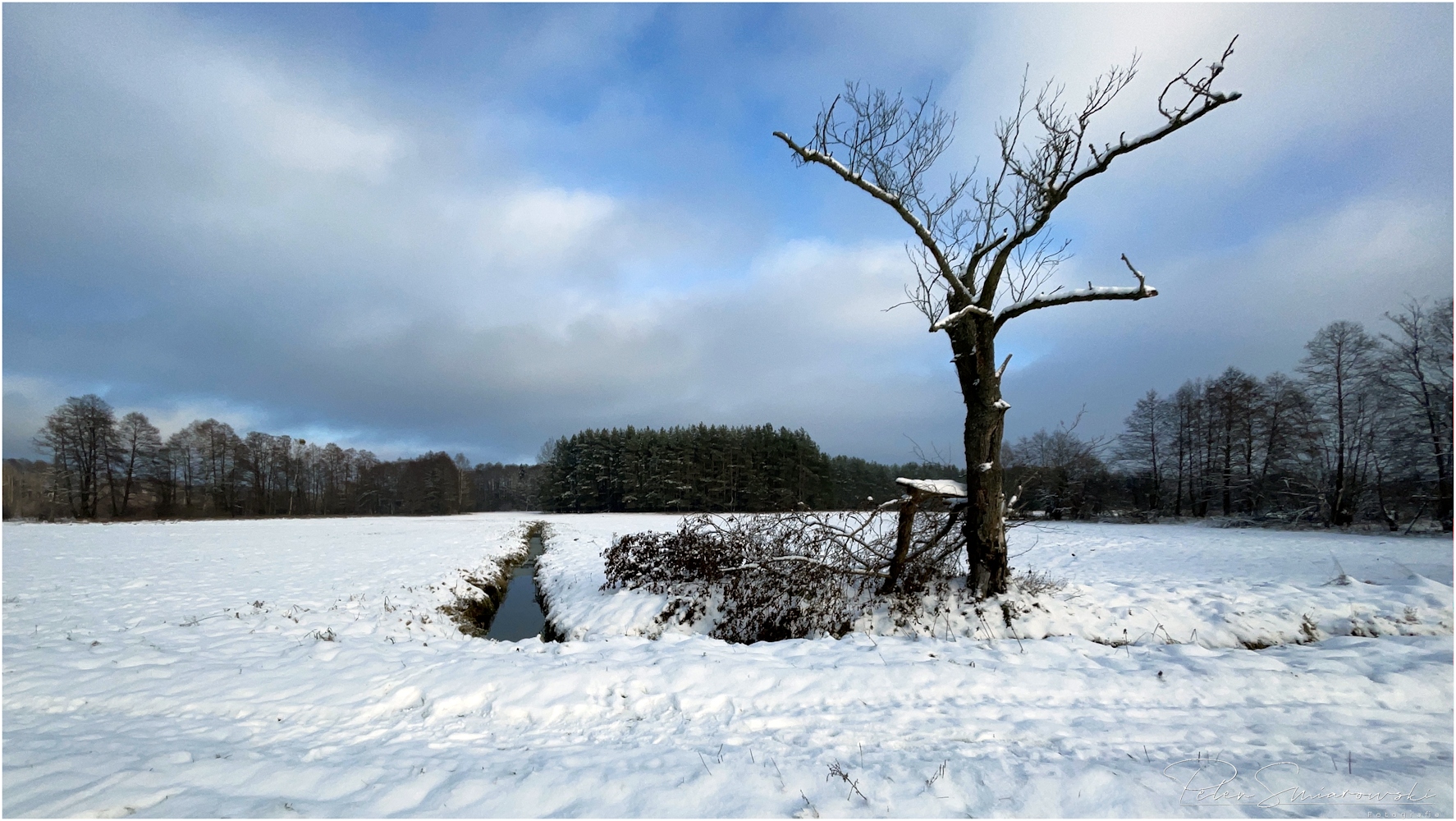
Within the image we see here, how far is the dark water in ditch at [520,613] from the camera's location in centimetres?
1106

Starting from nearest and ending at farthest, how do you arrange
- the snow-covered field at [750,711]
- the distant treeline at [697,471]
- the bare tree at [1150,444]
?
1. the snow-covered field at [750,711]
2. the bare tree at [1150,444]
3. the distant treeline at [697,471]

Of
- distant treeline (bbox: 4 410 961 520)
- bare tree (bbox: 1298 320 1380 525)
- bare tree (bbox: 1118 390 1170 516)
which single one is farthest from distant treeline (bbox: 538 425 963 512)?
bare tree (bbox: 1298 320 1380 525)

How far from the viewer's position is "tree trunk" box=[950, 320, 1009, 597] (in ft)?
25.1

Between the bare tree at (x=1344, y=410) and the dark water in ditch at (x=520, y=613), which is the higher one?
the bare tree at (x=1344, y=410)

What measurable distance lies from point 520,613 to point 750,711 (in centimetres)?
999

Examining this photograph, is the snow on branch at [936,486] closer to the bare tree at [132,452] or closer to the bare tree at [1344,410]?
the bare tree at [1344,410]

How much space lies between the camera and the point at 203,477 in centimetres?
5134

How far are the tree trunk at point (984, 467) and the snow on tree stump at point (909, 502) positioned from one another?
273 millimetres

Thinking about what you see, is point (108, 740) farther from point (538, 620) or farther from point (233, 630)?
point (538, 620)

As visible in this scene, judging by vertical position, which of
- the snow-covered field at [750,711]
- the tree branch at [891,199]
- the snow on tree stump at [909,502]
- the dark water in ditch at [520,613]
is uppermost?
the tree branch at [891,199]

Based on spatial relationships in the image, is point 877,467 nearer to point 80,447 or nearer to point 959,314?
point 959,314

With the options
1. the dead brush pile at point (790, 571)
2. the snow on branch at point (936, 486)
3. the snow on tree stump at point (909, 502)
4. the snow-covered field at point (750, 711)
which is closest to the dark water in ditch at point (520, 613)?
the snow-covered field at point (750, 711)

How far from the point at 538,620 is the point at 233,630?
5510 mm

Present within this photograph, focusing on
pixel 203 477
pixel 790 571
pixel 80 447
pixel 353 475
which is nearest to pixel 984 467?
pixel 790 571
